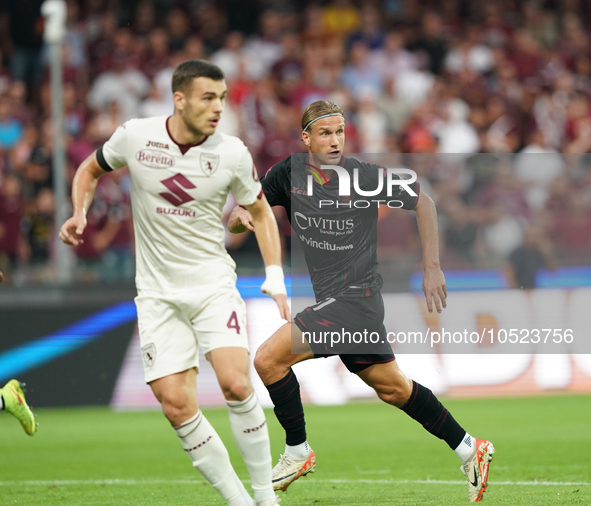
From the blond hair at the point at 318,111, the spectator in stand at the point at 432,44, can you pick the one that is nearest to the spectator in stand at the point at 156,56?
the spectator in stand at the point at 432,44

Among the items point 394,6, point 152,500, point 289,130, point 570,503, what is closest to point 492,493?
point 570,503

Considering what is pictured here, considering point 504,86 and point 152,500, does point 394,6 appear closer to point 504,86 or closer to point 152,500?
point 504,86

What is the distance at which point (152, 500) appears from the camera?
20.0 feet

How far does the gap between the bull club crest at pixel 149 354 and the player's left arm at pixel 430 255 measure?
1754mm

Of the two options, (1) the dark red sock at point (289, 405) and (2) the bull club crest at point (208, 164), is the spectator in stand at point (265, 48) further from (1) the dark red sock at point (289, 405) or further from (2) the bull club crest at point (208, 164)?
(2) the bull club crest at point (208, 164)

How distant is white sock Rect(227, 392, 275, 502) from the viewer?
5.05 m

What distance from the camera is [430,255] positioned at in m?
5.95

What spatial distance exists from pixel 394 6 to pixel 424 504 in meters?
13.2

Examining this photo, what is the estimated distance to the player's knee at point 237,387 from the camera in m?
4.92

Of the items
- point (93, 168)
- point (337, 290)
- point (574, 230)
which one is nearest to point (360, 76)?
point (574, 230)

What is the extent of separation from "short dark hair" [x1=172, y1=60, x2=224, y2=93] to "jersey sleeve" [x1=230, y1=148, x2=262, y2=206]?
0.46 m

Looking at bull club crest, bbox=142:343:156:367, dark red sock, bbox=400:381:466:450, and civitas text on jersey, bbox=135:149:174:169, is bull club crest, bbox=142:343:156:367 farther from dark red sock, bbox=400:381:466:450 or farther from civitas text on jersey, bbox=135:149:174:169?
dark red sock, bbox=400:381:466:450

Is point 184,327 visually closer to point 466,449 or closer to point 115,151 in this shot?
point 115,151

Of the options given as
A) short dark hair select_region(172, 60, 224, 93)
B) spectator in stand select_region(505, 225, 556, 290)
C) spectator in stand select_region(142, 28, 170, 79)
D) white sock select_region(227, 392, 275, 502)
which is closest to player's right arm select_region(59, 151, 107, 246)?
short dark hair select_region(172, 60, 224, 93)
